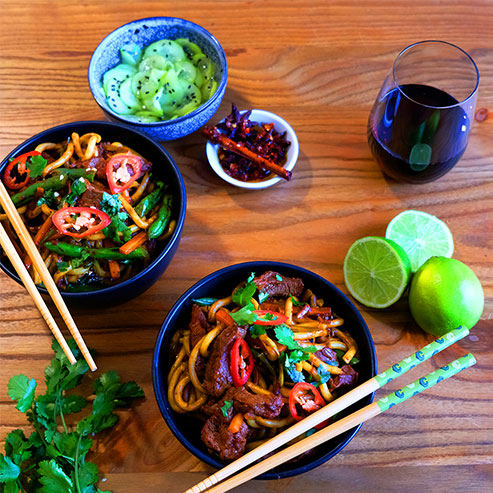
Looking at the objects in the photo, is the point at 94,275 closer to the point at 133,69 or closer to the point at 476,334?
the point at 133,69

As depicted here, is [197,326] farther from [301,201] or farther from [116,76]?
[116,76]

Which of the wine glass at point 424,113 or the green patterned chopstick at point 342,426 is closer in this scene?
the green patterned chopstick at point 342,426

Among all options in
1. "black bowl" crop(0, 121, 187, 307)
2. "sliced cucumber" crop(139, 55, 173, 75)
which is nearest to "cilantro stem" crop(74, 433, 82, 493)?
"black bowl" crop(0, 121, 187, 307)

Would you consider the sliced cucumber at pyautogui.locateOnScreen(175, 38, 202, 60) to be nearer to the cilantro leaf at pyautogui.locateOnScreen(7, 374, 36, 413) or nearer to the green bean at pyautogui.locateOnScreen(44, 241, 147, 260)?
the green bean at pyautogui.locateOnScreen(44, 241, 147, 260)

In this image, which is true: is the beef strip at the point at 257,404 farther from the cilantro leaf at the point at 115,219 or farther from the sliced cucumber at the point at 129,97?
the sliced cucumber at the point at 129,97

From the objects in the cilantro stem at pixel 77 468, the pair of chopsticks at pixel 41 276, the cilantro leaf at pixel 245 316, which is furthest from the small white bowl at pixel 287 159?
the cilantro stem at pixel 77 468

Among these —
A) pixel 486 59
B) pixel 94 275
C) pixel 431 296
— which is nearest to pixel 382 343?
pixel 431 296

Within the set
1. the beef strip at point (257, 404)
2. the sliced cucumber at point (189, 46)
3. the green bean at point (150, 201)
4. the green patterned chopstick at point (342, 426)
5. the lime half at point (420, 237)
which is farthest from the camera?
the sliced cucumber at point (189, 46)
